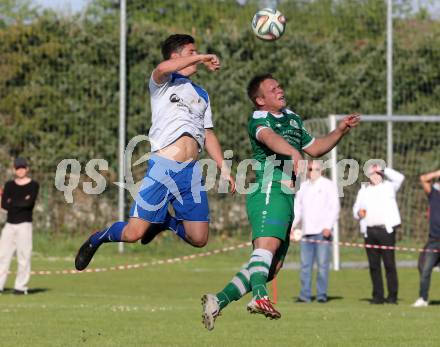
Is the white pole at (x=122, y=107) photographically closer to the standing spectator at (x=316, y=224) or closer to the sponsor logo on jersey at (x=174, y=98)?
the standing spectator at (x=316, y=224)

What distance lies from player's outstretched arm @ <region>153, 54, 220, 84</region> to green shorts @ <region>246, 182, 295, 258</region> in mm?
1335

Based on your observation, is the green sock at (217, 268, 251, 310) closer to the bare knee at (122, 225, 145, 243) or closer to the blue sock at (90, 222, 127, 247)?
the bare knee at (122, 225, 145, 243)

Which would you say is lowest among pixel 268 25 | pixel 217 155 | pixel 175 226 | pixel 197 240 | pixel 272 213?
pixel 197 240

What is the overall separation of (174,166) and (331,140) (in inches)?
65.5

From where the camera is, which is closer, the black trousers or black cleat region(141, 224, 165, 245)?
black cleat region(141, 224, 165, 245)

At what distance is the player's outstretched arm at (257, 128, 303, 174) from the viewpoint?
10.3m

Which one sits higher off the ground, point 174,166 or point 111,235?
point 174,166

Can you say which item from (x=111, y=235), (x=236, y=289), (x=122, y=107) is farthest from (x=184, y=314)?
(x=122, y=107)

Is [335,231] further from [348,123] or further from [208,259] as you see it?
[348,123]

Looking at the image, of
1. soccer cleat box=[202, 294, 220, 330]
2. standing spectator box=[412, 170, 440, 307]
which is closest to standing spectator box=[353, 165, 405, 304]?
standing spectator box=[412, 170, 440, 307]

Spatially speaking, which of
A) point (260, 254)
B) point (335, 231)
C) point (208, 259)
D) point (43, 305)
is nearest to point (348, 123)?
point (260, 254)

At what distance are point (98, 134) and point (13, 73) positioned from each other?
8.95ft

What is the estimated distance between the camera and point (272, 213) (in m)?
11.0

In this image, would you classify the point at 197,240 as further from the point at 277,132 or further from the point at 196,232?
the point at 277,132
